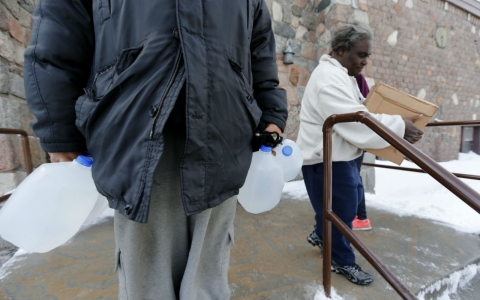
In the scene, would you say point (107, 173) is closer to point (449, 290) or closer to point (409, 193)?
point (449, 290)

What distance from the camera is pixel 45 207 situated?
0.97 metres

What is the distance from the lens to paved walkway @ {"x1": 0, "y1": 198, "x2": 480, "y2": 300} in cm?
158

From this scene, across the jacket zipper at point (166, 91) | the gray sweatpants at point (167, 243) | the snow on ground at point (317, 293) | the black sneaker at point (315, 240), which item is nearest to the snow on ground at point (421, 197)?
the black sneaker at point (315, 240)

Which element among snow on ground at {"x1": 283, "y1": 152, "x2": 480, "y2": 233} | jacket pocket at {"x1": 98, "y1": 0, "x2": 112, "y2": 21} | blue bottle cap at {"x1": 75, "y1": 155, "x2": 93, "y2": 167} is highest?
jacket pocket at {"x1": 98, "y1": 0, "x2": 112, "y2": 21}

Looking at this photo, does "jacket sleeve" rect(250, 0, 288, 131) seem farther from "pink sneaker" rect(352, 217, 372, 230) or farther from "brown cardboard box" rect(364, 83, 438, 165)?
"pink sneaker" rect(352, 217, 372, 230)

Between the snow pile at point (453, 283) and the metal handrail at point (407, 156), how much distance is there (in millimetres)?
687

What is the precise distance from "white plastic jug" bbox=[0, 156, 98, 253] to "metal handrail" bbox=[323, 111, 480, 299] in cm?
123

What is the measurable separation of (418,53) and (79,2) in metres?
6.93

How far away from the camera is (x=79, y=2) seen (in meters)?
0.82

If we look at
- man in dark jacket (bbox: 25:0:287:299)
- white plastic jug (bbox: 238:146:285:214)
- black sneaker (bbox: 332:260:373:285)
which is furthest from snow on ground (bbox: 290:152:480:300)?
man in dark jacket (bbox: 25:0:287:299)

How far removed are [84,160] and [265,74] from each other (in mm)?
808

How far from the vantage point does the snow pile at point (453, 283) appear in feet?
5.46

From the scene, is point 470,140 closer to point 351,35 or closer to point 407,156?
point 351,35

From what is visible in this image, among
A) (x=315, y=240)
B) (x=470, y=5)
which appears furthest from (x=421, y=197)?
(x=470, y=5)
